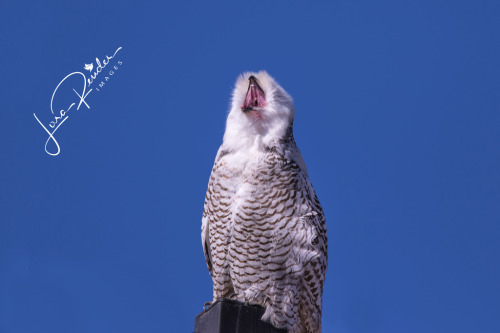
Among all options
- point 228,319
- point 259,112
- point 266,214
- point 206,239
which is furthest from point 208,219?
point 228,319

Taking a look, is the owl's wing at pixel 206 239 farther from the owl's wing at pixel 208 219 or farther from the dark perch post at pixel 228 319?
the dark perch post at pixel 228 319

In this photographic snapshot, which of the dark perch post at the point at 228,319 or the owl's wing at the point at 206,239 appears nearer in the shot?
the dark perch post at the point at 228,319

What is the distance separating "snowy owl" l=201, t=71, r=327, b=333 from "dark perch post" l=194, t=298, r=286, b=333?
2.97ft

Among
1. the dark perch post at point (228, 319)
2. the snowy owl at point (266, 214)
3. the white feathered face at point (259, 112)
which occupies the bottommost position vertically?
the dark perch post at point (228, 319)

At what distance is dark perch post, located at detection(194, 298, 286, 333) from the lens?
381 centimetres

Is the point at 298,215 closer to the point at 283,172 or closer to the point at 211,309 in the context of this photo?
the point at 283,172

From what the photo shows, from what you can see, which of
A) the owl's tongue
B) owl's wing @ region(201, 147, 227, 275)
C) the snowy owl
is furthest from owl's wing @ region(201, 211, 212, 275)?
the owl's tongue

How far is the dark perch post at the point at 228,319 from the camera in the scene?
12.5 feet

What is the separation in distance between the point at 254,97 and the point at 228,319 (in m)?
2.02

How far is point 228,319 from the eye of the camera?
3828 mm

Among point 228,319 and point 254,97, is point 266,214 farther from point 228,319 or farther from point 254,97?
point 228,319

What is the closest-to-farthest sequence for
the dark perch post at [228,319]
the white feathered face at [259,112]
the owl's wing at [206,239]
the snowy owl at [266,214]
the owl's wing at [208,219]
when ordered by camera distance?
1. the dark perch post at [228,319]
2. the snowy owl at [266,214]
3. the white feathered face at [259,112]
4. the owl's wing at [208,219]
5. the owl's wing at [206,239]

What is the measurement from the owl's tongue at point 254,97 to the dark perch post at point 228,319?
5.78ft

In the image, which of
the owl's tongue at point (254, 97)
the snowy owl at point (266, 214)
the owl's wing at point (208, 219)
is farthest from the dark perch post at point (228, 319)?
the owl's tongue at point (254, 97)
